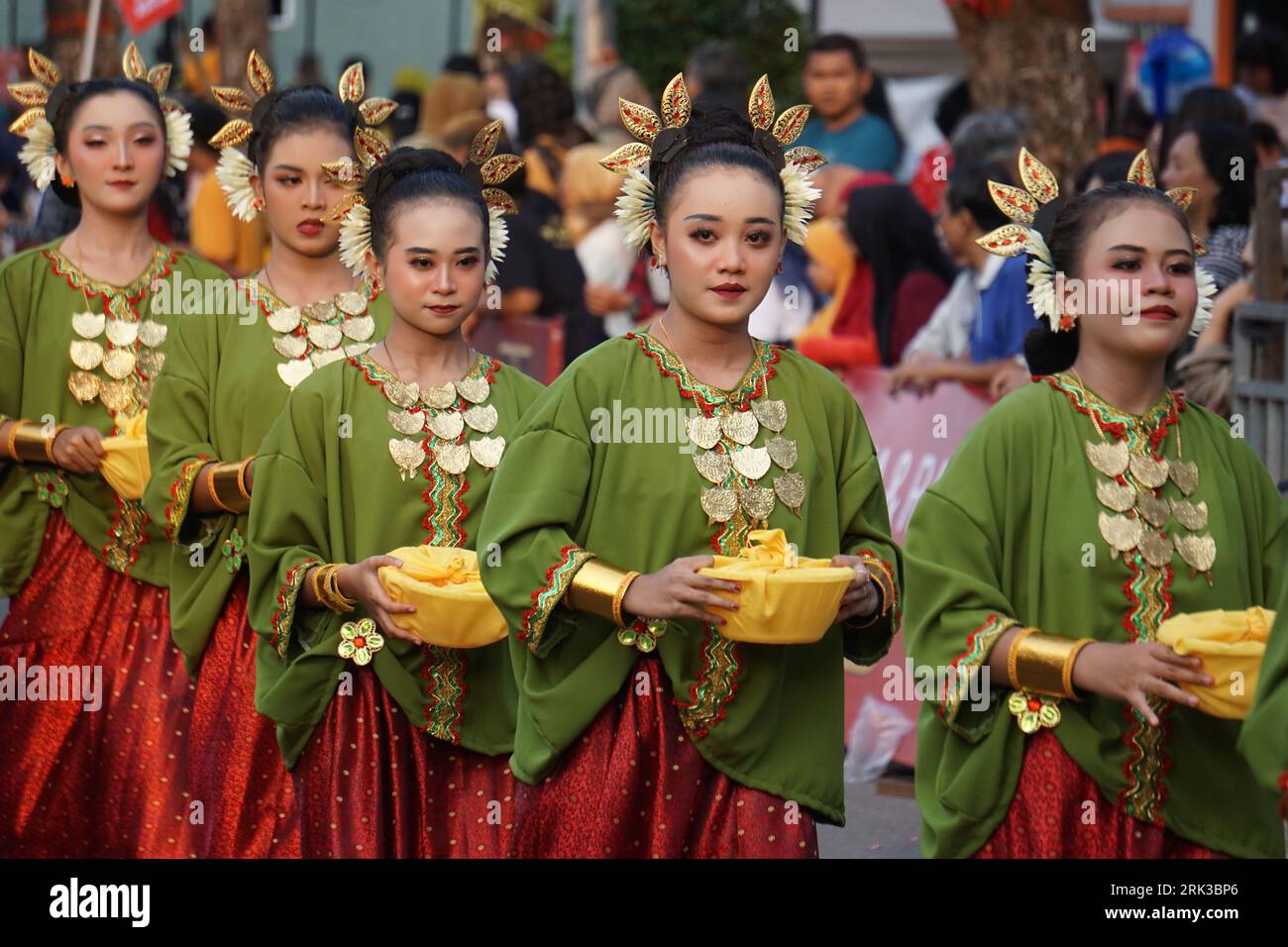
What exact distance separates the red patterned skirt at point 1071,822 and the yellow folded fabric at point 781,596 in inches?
19.9

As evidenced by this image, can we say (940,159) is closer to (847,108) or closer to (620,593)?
(847,108)

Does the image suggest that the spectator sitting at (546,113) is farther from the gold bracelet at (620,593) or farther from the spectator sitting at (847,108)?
the gold bracelet at (620,593)

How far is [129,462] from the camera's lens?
20.8ft

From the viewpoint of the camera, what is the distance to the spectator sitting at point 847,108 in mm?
10758

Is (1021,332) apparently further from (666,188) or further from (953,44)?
(953,44)

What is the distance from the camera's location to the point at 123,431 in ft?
21.5

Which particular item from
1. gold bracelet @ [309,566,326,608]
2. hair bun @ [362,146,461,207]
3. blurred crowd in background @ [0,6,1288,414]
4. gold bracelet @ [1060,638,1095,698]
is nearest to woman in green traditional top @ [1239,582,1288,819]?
gold bracelet @ [1060,638,1095,698]

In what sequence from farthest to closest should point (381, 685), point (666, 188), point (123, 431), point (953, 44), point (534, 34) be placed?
point (534, 34), point (953, 44), point (123, 431), point (381, 685), point (666, 188)

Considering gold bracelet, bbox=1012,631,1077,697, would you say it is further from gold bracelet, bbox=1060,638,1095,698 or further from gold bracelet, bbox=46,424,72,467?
gold bracelet, bbox=46,424,72,467

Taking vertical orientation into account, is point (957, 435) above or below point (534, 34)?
below

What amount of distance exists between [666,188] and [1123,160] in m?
4.36

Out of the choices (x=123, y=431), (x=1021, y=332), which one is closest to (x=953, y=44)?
(x=1021, y=332)

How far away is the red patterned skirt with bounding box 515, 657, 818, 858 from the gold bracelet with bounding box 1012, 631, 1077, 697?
0.59 meters
